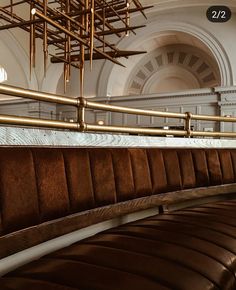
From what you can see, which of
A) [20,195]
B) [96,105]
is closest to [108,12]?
[96,105]

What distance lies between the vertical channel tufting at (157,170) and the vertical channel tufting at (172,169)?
0.04 metres

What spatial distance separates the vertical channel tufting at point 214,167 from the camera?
232 centimetres

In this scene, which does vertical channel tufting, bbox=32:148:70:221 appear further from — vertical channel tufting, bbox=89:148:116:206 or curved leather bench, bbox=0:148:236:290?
vertical channel tufting, bbox=89:148:116:206

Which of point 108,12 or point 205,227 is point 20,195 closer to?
point 205,227

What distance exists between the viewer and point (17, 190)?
1060 millimetres

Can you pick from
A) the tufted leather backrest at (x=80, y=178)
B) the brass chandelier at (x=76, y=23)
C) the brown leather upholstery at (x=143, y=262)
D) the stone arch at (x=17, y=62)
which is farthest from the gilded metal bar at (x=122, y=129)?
the stone arch at (x=17, y=62)

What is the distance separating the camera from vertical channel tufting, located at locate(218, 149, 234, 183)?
2.41 meters

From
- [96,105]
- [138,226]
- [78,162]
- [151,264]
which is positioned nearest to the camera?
Answer: [151,264]

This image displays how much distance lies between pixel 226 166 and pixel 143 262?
1.67m

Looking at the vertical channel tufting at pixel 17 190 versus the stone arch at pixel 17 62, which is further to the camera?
the stone arch at pixel 17 62

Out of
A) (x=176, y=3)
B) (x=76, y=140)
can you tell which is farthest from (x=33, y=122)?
(x=176, y=3)

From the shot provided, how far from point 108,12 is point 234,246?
417 centimetres

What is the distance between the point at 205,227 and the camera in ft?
4.66

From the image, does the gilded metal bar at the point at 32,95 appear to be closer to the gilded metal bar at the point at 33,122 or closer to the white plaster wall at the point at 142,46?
the gilded metal bar at the point at 33,122
